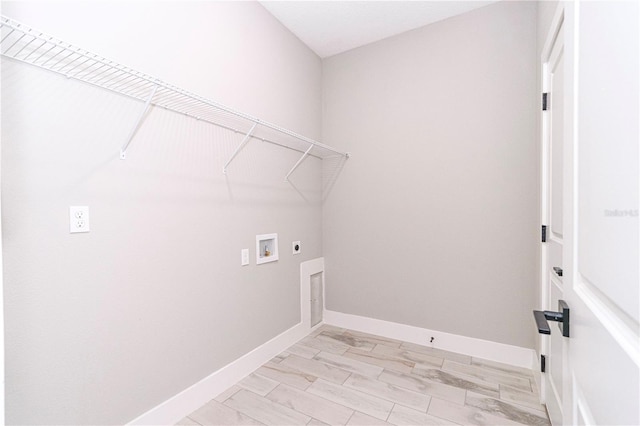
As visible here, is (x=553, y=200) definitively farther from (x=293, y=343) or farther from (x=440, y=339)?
(x=293, y=343)

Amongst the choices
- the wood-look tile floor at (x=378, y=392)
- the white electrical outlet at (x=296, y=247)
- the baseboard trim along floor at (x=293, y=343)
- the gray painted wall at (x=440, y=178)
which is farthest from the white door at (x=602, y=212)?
the white electrical outlet at (x=296, y=247)

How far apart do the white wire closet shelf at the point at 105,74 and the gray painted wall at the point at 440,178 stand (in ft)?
4.33

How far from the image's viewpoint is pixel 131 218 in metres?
Result: 1.42

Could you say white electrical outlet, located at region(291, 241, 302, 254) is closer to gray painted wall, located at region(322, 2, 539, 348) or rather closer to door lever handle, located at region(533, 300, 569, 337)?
gray painted wall, located at region(322, 2, 539, 348)

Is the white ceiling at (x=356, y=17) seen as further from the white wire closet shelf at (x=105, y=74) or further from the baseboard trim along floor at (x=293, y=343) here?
the baseboard trim along floor at (x=293, y=343)

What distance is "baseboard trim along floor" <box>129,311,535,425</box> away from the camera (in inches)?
62.6

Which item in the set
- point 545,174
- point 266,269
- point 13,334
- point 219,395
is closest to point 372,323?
point 266,269

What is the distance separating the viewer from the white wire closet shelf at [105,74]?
39.8 inches

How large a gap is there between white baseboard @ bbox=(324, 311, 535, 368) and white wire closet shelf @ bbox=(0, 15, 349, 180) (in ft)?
6.34

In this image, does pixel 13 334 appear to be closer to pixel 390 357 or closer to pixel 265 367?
pixel 265 367

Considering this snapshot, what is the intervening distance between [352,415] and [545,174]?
188 centimetres

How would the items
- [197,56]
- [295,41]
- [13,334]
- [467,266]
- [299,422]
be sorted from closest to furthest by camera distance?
[13,334] → [299,422] → [197,56] → [467,266] → [295,41]

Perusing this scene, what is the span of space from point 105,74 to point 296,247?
1795mm

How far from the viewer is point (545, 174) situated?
173cm
